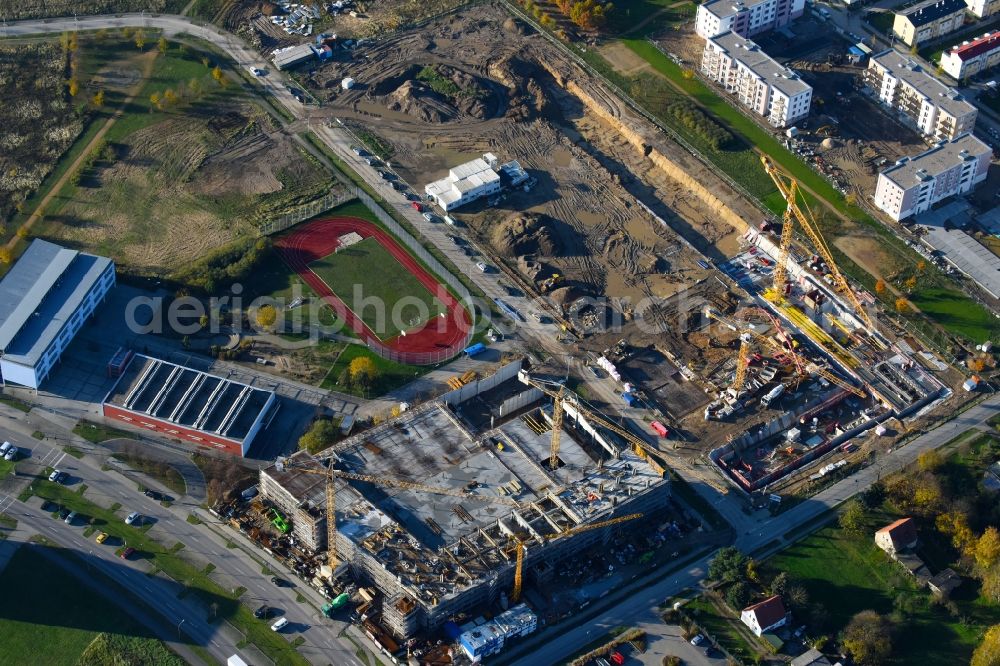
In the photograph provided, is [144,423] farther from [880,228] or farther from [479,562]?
[880,228]

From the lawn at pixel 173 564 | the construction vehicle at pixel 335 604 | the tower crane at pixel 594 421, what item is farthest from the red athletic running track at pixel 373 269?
the lawn at pixel 173 564

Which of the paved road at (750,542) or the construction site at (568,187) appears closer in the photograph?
the paved road at (750,542)

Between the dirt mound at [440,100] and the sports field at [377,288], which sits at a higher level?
the dirt mound at [440,100]

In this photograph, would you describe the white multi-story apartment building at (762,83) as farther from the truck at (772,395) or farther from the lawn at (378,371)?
the lawn at (378,371)

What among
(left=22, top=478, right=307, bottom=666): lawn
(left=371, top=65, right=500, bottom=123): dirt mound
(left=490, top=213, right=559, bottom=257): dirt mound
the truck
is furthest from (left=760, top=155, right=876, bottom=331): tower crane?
(left=22, top=478, right=307, bottom=666): lawn

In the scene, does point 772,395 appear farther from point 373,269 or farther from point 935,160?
point 373,269

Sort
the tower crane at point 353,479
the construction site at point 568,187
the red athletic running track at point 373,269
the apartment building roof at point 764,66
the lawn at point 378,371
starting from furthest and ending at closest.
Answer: the apartment building roof at point 764,66, the construction site at point 568,187, the red athletic running track at point 373,269, the lawn at point 378,371, the tower crane at point 353,479

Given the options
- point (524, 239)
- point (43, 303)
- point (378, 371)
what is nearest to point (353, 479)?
point (378, 371)
